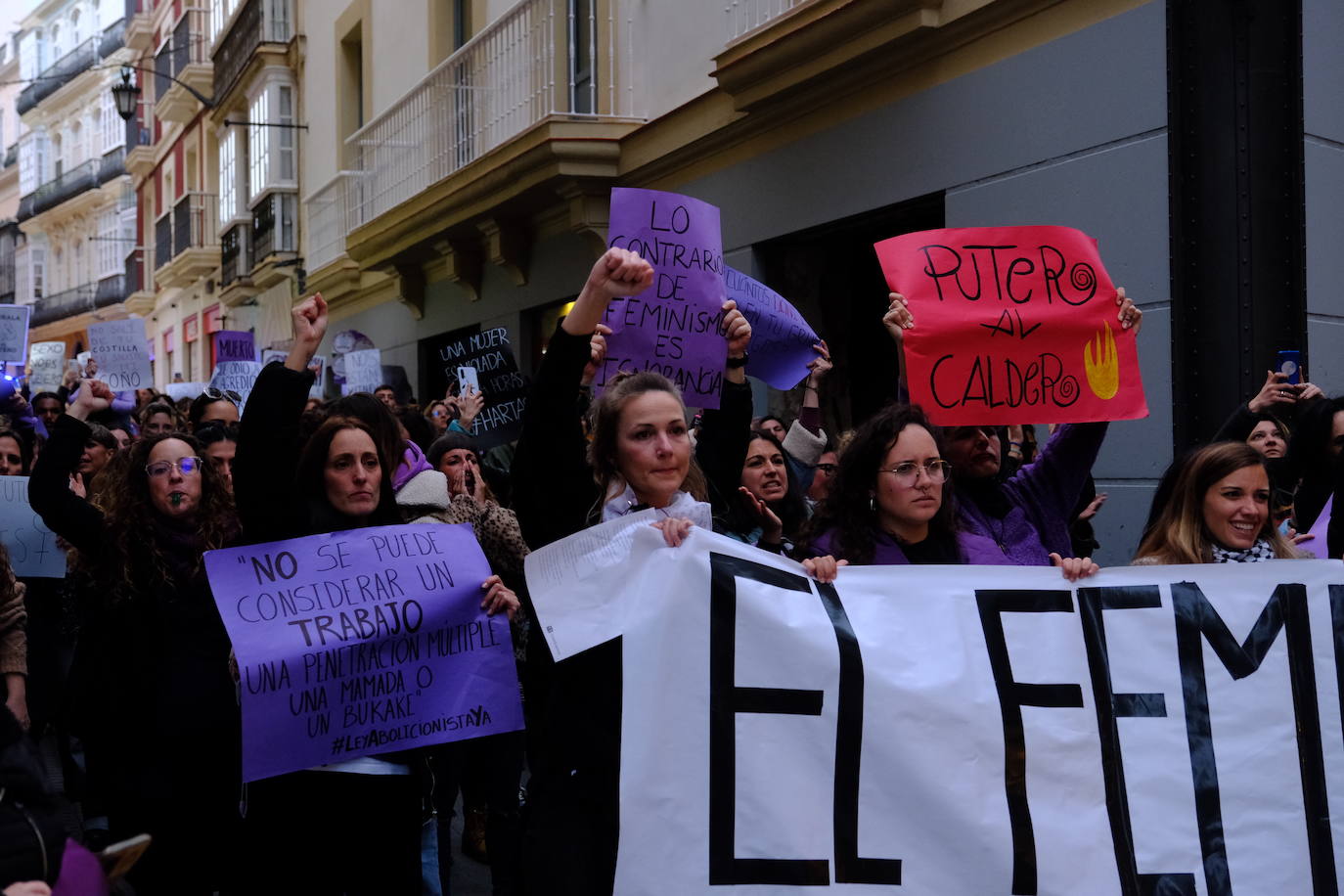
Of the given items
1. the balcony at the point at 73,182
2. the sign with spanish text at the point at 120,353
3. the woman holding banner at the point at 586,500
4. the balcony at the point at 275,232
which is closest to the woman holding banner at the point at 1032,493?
the woman holding banner at the point at 586,500

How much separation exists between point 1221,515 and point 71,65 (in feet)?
185

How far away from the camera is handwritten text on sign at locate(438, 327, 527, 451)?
744 cm

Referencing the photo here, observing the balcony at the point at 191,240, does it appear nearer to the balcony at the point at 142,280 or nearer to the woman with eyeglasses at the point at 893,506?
the balcony at the point at 142,280

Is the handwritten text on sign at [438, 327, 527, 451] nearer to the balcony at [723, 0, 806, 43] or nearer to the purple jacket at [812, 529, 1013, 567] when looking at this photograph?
the balcony at [723, 0, 806, 43]

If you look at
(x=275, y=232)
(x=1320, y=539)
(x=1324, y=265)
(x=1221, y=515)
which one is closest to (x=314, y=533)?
(x=1221, y=515)

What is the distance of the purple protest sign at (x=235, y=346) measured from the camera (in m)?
13.5

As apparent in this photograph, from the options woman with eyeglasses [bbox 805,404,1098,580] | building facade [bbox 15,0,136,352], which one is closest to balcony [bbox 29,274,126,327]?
building facade [bbox 15,0,136,352]

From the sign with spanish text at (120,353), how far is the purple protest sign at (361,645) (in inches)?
337

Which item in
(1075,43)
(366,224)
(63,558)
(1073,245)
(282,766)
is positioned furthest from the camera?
(366,224)

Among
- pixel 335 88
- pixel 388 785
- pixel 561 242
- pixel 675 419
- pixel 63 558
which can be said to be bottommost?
pixel 388 785

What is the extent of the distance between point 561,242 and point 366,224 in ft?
12.1

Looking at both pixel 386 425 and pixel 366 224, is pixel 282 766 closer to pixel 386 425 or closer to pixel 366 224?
pixel 386 425

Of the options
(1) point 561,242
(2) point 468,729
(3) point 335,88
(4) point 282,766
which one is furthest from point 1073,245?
(3) point 335,88

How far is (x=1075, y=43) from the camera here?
717 cm
